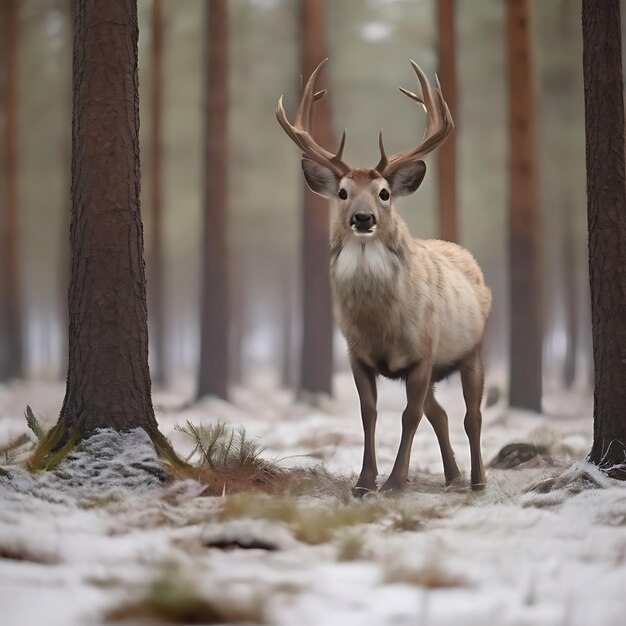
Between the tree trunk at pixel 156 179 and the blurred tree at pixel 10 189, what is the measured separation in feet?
8.84

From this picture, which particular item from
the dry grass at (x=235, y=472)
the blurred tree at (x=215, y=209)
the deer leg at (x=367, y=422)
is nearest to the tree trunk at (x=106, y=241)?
the dry grass at (x=235, y=472)

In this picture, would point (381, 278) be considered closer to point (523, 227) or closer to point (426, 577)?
point (426, 577)

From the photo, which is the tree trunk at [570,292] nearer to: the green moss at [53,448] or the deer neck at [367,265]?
the deer neck at [367,265]

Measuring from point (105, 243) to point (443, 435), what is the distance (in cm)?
341

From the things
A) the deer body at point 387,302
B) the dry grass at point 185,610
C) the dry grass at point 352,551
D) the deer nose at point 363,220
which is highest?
the deer nose at point 363,220

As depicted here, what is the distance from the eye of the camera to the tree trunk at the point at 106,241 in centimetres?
603

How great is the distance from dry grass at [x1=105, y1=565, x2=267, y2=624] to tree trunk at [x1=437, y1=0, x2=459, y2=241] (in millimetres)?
10979

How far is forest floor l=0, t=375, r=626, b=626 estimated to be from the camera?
127 inches

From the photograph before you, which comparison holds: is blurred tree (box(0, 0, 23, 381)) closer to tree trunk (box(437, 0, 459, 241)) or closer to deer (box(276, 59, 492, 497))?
tree trunk (box(437, 0, 459, 241))

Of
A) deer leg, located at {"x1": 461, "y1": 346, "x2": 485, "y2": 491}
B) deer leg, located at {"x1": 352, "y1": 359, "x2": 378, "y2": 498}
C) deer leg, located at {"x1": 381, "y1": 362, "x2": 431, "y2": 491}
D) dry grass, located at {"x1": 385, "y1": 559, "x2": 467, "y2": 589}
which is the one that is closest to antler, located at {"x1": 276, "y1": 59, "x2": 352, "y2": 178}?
deer leg, located at {"x1": 352, "y1": 359, "x2": 378, "y2": 498}

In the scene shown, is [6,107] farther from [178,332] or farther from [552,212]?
[178,332]

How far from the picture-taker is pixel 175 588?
320 centimetres

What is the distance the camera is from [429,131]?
7031 mm

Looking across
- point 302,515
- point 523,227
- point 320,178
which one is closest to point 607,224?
point 320,178
